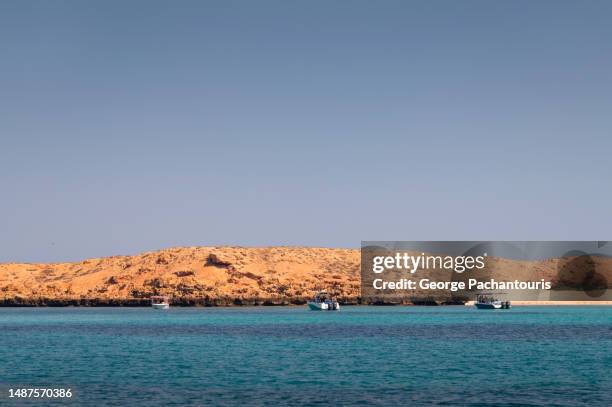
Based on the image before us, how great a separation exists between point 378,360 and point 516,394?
17903 mm

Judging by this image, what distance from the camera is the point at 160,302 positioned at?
183250 millimetres

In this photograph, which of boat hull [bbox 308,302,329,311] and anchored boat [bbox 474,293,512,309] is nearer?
boat hull [bbox 308,302,329,311]

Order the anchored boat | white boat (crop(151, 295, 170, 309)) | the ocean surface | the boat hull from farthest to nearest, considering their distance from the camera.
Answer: the anchored boat
white boat (crop(151, 295, 170, 309))
the boat hull
the ocean surface

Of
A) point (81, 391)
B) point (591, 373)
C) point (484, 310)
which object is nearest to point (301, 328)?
point (591, 373)

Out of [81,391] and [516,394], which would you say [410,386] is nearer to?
[516,394]

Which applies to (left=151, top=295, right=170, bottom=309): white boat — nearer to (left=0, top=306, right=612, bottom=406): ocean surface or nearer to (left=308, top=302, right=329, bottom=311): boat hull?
(left=308, top=302, right=329, bottom=311): boat hull

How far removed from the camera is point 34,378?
47188 mm

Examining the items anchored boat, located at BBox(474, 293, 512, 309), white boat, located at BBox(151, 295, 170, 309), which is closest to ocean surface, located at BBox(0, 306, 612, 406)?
white boat, located at BBox(151, 295, 170, 309)

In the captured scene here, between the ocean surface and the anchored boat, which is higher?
the anchored boat

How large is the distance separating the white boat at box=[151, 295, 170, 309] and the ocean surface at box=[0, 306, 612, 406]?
88640 mm

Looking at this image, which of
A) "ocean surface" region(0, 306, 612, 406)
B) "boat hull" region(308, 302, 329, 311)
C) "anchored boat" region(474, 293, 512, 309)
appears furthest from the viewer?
"anchored boat" region(474, 293, 512, 309)

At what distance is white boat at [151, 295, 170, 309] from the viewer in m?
176

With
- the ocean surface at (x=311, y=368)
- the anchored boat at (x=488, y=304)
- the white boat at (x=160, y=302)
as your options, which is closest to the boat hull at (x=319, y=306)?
the white boat at (x=160, y=302)

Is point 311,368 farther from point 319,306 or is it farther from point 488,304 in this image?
point 488,304
